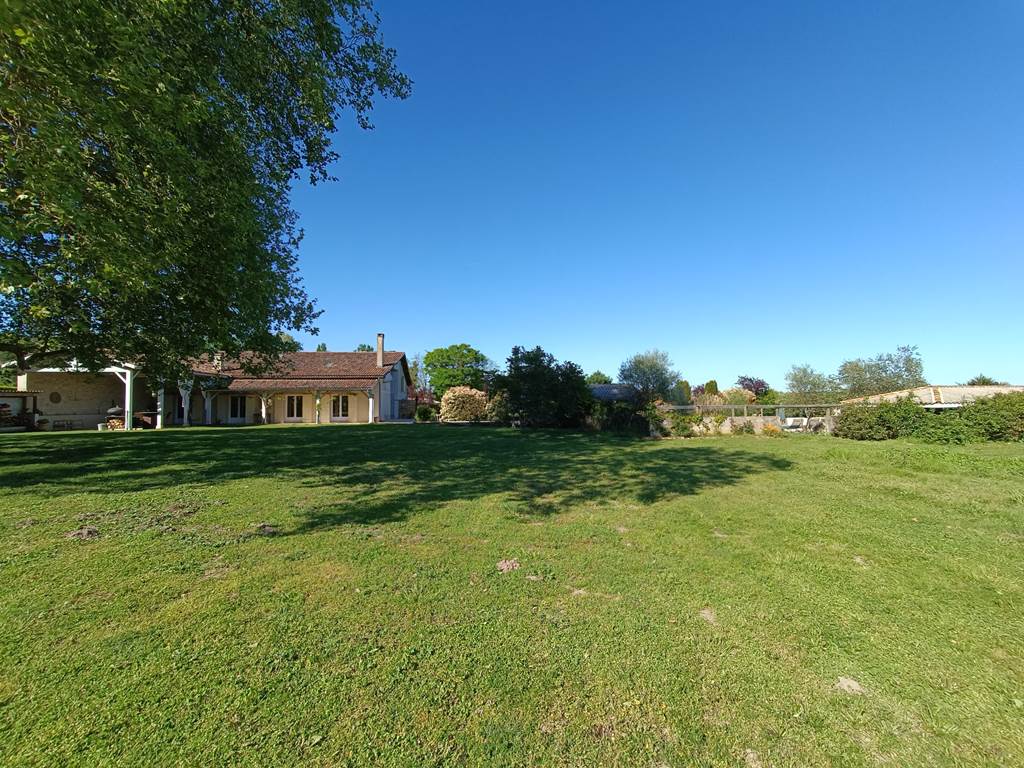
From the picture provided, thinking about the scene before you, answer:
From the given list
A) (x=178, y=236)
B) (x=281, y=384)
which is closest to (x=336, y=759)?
(x=178, y=236)

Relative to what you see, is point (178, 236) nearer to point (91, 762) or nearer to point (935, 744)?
point (91, 762)

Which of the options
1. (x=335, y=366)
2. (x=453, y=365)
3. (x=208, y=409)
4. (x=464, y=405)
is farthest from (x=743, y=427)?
(x=453, y=365)

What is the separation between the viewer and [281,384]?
95.2 feet

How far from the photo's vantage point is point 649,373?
4188cm

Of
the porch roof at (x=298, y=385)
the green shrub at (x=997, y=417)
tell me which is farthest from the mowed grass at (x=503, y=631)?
the porch roof at (x=298, y=385)

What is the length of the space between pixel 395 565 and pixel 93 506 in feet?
16.3

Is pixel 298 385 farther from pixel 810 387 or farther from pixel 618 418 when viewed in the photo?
pixel 810 387

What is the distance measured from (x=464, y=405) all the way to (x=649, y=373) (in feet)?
67.0

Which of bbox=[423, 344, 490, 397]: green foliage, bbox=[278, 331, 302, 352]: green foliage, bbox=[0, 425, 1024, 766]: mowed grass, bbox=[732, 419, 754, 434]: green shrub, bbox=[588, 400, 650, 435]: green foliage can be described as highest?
bbox=[423, 344, 490, 397]: green foliage

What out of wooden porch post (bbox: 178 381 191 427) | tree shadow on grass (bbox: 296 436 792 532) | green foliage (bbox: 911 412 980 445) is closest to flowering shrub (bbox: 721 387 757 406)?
green foliage (bbox: 911 412 980 445)

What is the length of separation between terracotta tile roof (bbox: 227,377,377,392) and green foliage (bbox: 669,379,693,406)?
25.5 metres

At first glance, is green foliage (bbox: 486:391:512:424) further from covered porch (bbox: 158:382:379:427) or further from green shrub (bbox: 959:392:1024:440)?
green shrub (bbox: 959:392:1024:440)

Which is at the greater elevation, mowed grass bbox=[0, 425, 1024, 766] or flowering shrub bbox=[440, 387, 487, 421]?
flowering shrub bbox=[440, 387, 487, 421]

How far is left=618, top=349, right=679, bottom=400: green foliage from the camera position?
135 ft
